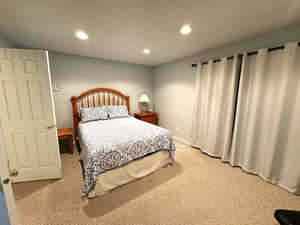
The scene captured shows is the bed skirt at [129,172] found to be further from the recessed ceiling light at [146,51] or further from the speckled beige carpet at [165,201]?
the recessed ceiling light at [146,51]

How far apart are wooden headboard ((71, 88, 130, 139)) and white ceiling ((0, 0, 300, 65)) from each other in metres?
1.31

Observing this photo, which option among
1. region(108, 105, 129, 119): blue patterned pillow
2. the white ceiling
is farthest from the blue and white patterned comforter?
the white ceiling

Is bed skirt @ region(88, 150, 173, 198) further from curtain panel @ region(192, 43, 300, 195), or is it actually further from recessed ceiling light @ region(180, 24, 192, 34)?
recessed ceiling light @ region(180, 24, 192, 34)

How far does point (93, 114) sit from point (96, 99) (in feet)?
1.81

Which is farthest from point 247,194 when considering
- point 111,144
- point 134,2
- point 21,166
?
point 21,166

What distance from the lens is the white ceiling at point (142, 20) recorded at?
1.35m

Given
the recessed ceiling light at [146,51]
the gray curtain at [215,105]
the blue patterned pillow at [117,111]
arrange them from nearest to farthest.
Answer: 1. the gray curtain at [215,105]
2. the recessed ceiling light at [146,51]
3. the blue patterned pillow at [117,111]

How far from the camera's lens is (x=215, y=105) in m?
2.68

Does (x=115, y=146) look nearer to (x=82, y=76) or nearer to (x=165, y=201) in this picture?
(x=165, y=201)

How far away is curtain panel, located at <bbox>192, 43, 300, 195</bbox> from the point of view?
1.79m

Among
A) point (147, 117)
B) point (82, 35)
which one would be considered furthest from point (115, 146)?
point (147, 117)

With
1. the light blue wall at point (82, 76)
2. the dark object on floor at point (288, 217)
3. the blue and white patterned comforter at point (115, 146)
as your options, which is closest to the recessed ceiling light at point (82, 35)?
the light blue wall at point (82, 76)

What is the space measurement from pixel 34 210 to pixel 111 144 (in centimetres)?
116

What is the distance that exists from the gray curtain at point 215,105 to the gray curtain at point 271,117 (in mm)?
146
